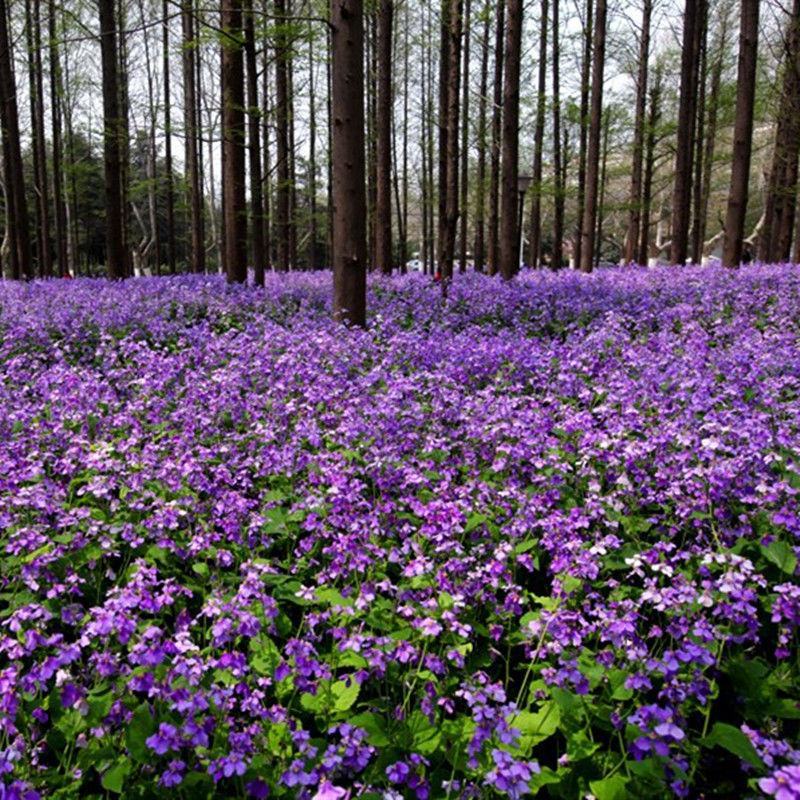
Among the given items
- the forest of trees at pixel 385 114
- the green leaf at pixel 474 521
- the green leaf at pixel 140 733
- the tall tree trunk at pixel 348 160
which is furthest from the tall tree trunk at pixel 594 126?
the green leaf at pixel 140 733

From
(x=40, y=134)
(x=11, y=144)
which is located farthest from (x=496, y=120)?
(x=40, y=134)

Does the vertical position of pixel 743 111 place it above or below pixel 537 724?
above

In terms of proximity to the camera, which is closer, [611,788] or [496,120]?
[611,788]

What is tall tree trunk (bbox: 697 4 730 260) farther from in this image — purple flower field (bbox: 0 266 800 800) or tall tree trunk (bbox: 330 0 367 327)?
purple flower field (bbox: 0 266 800 800)

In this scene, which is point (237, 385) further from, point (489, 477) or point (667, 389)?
point (667, 389)

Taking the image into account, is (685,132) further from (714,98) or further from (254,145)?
(254,145)

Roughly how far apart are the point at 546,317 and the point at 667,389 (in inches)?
137

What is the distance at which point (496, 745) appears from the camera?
84.0 inches

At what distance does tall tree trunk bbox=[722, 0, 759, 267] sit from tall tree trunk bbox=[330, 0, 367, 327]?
8.35 metres

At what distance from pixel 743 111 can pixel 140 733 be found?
1364cm

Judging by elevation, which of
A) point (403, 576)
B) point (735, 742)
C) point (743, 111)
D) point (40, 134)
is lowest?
point (735, 742)

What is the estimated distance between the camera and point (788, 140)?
19250 mm

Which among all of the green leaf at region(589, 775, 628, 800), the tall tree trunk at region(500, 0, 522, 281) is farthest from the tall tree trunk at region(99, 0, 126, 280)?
the green leaf at region(589, 775, 628, 800)

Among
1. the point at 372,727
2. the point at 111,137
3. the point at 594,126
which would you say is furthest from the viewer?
the point at 594,126
